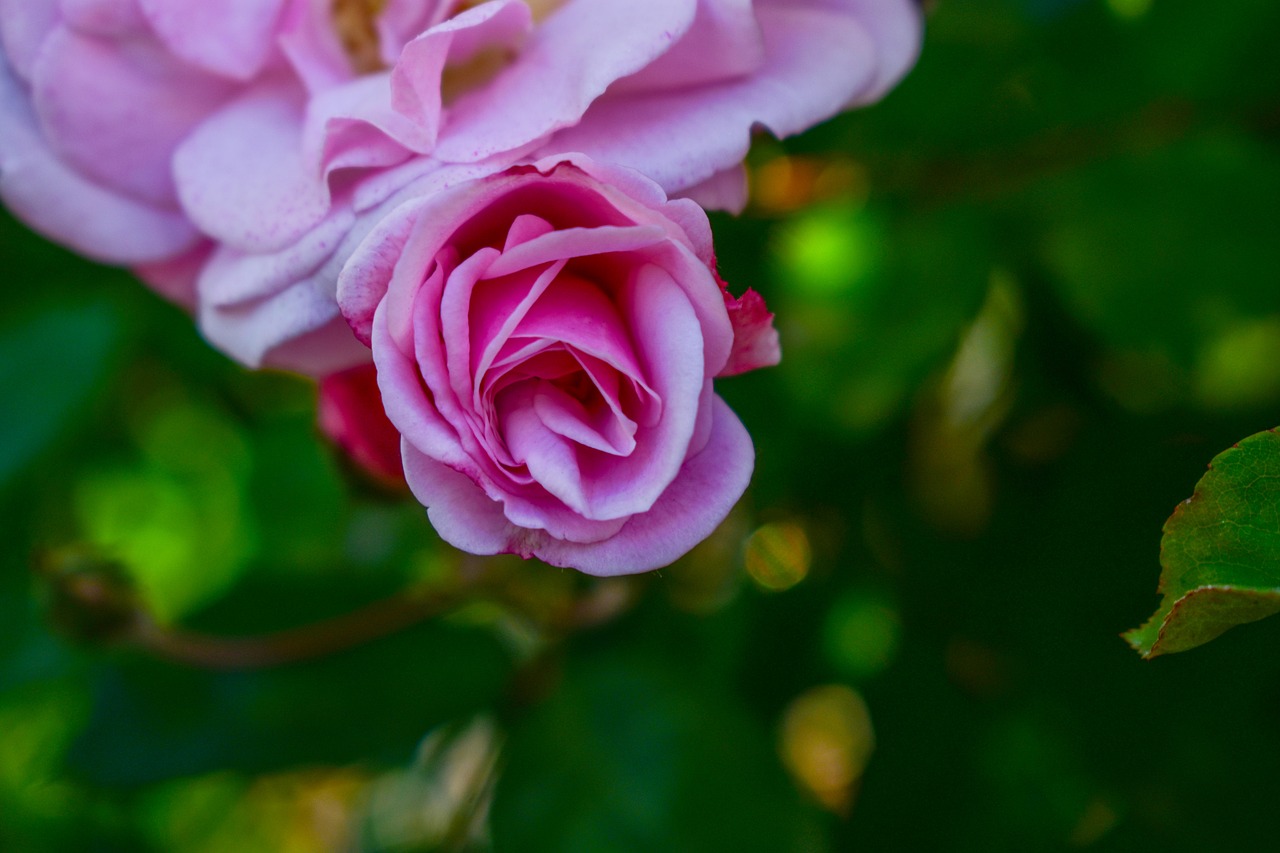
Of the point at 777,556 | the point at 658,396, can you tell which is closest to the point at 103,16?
the point at 658,396

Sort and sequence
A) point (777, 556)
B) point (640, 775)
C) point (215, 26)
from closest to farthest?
point (215, 26)
point (640, 775)
point (777, 556)

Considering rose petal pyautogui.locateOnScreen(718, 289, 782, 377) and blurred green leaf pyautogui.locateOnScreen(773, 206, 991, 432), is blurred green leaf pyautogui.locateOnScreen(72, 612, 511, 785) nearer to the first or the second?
blurred green leaf pyautogui.locateOnScreen(773, 206, 991, 432)

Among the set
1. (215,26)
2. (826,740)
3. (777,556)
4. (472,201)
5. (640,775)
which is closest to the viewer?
(472,201)

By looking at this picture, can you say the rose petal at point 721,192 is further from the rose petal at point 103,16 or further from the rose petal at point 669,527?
the rose petal at point 103,16

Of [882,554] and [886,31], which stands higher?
[886,31]

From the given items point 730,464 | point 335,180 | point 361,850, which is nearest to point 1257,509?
point 730,464

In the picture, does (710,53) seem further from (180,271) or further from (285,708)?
(285,708)

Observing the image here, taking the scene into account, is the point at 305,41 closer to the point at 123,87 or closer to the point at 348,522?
the point at 123,87

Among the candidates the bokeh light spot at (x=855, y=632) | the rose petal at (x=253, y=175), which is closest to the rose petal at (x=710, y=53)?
the rose petal at (x=253, y=175)
